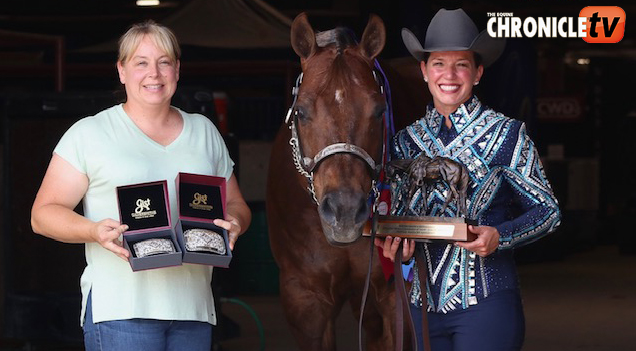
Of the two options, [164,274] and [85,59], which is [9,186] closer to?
[164,274]

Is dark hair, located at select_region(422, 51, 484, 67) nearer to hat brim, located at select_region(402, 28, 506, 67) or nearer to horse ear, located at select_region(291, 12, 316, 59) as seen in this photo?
hat brim, located at select_region(402, 28, 506, 67)

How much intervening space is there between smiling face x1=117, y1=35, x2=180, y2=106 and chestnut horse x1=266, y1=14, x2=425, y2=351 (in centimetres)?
51

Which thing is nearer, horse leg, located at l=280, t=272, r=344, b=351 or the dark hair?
the dark hair

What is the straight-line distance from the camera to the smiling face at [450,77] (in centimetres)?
311

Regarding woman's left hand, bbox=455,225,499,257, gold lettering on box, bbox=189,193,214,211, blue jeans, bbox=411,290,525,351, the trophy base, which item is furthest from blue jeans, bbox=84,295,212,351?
woman's left hand, bbox=455,225,499,257

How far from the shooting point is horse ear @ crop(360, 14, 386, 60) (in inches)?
140

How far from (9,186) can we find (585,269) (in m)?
7.84

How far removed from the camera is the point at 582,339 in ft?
25.1

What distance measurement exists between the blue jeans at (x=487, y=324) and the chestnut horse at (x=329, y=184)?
13.9 inches

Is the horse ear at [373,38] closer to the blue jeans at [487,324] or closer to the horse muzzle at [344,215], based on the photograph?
the horse muzzle at [344,215]

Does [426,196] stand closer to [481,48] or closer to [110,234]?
[481,48]

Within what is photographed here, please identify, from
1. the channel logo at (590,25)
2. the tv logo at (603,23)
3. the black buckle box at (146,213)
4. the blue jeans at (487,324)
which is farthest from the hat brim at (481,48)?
the tv logo at (603,23)

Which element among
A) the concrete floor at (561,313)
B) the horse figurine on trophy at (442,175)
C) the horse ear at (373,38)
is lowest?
the concrete floor at (561,313)

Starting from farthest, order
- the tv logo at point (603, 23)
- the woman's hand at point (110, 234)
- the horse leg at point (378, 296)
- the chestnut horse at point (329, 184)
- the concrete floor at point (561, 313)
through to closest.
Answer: the tv logo at point (603, 23), the concrete floor at point (561, 313), the horse leg at point (378, 296), the chestnut horse at point (329, 184), the woman's hand at point (110, 234)
